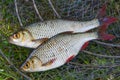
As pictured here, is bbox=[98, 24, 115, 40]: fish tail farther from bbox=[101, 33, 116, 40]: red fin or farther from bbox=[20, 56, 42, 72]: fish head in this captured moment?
bbox=[20, 56, 42, 72]: fish head

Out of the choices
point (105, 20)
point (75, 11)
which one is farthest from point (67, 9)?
point (105, 20)

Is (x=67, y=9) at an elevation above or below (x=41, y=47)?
above

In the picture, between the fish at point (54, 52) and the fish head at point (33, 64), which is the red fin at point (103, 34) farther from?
the fish head at point (33, 64)

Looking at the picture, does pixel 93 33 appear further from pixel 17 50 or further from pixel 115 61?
pixel 17 50

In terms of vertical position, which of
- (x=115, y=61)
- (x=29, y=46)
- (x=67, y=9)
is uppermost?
(x=67, y=9)

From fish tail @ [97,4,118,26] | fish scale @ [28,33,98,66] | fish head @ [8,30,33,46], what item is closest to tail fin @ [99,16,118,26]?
fish tail @ [97,4,118,26]
